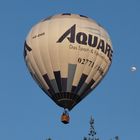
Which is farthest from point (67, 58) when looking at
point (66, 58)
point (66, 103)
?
point (66, 103)

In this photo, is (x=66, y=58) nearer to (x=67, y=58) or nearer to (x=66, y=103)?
(x=67, y=58)

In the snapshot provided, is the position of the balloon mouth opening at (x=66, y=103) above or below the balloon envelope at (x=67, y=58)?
below

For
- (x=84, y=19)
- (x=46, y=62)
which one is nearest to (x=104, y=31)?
(x=84, y=19)

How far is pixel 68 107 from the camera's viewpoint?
49.3 metres

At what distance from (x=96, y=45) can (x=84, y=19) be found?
203 centimetres

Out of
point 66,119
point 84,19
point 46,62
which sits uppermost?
point 84,19

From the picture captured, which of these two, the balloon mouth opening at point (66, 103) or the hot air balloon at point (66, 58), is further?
the hot air balloon at point (66, 58)

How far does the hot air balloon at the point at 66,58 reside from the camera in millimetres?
49594

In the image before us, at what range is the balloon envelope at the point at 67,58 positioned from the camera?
49.6m

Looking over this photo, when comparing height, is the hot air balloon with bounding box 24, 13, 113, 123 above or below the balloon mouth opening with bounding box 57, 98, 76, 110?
above

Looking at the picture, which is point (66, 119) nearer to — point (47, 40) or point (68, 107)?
point (68, 107)

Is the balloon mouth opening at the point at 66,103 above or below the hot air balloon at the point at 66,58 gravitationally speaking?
below

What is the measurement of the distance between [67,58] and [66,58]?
0.06 m

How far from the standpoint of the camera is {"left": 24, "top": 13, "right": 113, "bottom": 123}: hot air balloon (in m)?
49.6
